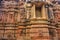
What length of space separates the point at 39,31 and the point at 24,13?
2.23 meters

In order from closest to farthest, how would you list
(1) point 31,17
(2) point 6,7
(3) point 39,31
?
1. (3) point 39,31
2. (1) point 31,17
3. (2) point 6,7

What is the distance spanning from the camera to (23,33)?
9.12 m

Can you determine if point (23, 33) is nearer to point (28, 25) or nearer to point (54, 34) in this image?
point (28, 25)

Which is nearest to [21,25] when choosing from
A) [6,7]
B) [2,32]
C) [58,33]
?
[2,32]

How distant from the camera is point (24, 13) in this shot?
32.4 ft

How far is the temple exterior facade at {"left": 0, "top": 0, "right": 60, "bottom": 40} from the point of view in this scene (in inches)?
332

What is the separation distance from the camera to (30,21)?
8.80 metres

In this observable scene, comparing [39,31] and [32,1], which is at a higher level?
[32,1]

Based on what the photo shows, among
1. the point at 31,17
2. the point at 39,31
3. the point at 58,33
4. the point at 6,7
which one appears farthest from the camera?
the point at 6,7

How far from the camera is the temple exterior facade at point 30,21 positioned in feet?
27.7

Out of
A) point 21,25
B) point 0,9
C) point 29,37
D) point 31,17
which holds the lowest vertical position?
point 29,37

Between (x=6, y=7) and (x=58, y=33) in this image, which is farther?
(x=6, y=7)

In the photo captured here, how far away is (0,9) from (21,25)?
2.28m

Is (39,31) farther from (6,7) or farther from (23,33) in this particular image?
(6,7)
